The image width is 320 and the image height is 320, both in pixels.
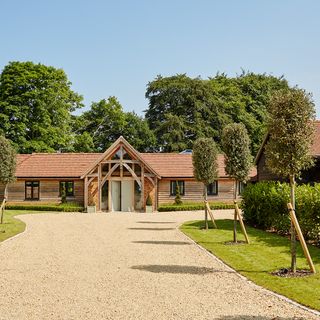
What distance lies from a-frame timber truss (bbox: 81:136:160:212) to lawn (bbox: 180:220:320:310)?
1646 centimetres

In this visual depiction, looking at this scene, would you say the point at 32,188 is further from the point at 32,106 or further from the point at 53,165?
the point at 32,106

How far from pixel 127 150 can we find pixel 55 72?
56.1ft

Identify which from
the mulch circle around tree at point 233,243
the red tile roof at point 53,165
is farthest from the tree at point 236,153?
the red tile roof at point 53,165

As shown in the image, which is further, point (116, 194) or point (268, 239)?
point (116, 194)

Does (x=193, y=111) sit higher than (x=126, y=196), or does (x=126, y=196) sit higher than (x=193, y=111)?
(x=193, y=111)

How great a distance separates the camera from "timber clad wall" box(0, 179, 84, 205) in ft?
136

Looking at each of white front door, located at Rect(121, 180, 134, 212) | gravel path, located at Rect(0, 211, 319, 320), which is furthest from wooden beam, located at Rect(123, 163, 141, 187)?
gravel path, located at Rect(0, 211, 319, 320)

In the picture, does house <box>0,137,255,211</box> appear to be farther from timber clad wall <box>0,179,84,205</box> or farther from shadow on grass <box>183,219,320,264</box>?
shadow on grass <box>183,219,320,264</box>

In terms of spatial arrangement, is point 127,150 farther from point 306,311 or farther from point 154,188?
point 306,311

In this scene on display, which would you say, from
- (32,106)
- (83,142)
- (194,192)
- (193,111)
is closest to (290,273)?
(194,192)

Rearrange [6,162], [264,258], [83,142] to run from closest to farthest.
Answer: [264,258]
[6,162]
[83,142]

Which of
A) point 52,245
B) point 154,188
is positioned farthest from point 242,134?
point 154,188

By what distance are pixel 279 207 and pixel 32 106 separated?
3591 cm

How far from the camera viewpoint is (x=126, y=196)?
132 feet
